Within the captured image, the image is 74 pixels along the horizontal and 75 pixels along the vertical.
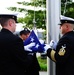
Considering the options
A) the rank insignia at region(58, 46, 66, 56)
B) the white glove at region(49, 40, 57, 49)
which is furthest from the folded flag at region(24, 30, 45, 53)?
the rank insignia at region(58, 46, 66, 56)

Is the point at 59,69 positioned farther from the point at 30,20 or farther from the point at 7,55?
the point at 30,20

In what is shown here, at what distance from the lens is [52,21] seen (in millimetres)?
4531

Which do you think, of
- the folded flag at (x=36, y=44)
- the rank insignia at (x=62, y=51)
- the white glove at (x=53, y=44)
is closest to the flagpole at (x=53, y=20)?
the white glove at (x=53, y=44)

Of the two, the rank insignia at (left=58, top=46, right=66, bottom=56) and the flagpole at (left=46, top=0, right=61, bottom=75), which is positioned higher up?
the flagpole at (left=46, top=0, right=61, bottom=75)

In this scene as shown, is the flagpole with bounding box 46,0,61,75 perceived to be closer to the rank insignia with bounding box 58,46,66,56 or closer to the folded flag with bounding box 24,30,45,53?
the folded flag with bounding box 24,30,45,53

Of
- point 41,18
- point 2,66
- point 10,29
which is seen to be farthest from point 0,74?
point 41,18

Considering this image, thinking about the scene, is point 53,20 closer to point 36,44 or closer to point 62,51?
point 36,44

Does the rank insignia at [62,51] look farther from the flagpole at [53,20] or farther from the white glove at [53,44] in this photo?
the flagpole at [53,20]

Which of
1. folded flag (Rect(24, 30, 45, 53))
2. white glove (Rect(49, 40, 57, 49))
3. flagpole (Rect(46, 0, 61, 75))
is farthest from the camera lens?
flagpole (Rect(46, 0, 61, 75))

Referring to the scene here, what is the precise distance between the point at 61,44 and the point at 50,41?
451mm

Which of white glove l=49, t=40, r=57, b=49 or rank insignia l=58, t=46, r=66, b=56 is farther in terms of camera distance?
white glove l=49, t=40, r=57, b=49

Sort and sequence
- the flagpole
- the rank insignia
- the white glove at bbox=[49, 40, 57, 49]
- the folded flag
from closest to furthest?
the rank insignia, the folded flag, the white glove at bbox=[49, 40, 57, 49], the flagpole

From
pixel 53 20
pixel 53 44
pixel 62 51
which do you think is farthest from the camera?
pixel 53 20

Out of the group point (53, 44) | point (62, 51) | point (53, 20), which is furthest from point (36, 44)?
point (53, 20)
